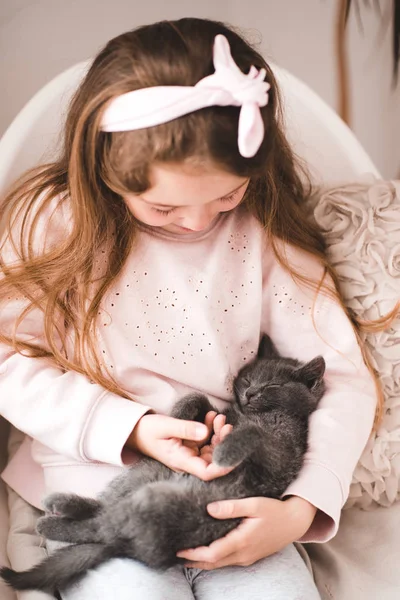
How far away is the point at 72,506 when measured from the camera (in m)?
1.00

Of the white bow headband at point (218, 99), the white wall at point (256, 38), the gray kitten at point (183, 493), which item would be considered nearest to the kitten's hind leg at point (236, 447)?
the gray kitten at point (183, 493)

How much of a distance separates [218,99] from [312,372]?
0.47 meters

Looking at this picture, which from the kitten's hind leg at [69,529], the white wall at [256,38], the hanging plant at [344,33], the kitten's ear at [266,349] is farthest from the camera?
the hanging plant at [344,33]

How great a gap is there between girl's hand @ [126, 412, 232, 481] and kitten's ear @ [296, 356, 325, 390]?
0.16m

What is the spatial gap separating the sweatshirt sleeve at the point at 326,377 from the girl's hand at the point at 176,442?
0.16 metres

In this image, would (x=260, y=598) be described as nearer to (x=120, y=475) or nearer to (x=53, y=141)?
(x=120, y=475)

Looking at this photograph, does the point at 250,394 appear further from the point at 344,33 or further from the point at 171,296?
the point at 344,33

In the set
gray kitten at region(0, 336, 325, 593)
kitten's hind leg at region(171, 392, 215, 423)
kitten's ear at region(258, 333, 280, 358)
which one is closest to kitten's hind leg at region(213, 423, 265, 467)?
gray kitten at region(0, 336, 325, 593)

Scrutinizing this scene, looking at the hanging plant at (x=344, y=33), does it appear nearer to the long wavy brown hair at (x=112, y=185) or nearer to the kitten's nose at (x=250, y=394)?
the long wavy brown hair at (x=112, y=185)

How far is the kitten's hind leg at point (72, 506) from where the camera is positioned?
3.29ft

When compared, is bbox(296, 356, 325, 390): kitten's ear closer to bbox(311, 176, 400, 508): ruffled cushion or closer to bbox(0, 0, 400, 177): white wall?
bbox(311, 176, 400, 508): ruffled cushion

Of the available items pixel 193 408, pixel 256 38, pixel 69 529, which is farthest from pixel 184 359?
pixel 256 38

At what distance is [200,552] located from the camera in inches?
37.7

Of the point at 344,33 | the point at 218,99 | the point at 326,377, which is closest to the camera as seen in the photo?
the point at 218,99
